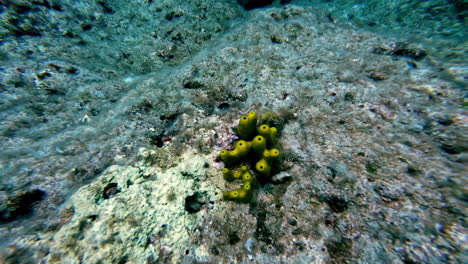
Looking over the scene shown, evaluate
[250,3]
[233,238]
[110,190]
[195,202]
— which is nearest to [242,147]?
[195,202]

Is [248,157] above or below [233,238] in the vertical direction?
above

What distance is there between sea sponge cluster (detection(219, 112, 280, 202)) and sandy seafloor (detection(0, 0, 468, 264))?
16 centimetres

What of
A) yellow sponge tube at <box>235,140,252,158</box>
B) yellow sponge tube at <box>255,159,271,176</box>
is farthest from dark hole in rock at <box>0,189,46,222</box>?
yellow sponge tube at <box>255,159,271,176</box>

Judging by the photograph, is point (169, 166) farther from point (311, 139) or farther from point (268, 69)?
point (268, 69)

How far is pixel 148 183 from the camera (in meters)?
2.22

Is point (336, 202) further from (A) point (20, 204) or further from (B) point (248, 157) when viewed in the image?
(A) point (20, 204)

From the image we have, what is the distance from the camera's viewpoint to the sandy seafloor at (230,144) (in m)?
1.80

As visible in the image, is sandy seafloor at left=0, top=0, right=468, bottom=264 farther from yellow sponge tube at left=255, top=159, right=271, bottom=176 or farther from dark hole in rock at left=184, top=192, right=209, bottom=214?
yellow sponge tube at left=255, top=159, right=271, bottom=176

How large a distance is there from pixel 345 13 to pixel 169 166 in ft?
26.2

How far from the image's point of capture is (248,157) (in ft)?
8.05

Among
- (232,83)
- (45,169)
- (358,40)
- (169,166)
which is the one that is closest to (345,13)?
(358,40)

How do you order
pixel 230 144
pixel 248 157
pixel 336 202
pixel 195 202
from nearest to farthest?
pixel 336 202 < pixel 195 202 < pixel 248 157 < pixel 230 144

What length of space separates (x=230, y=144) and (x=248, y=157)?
0.32 meters

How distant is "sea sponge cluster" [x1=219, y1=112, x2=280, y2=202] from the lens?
83.5 inches
